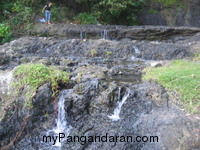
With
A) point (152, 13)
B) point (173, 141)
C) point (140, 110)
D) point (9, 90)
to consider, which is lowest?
point (173, 141)

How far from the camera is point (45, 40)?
29.1ft

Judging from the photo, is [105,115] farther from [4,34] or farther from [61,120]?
[4,34]

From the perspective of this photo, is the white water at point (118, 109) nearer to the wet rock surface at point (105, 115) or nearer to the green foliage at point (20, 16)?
the wet rock surface at point (105, 115)

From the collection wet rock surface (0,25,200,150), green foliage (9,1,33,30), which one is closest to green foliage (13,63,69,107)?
wet rock surface (0,25,200,150)

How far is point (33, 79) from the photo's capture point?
4859 mm

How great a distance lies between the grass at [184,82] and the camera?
4906 mm

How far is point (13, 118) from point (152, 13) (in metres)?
13.6

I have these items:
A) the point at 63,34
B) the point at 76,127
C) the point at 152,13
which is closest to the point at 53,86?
the point at 76,127

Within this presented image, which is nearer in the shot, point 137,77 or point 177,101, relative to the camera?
point 177,101

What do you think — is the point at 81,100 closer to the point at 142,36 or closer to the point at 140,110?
the point at 140,110

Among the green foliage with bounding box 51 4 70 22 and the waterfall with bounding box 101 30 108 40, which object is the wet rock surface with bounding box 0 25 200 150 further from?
the green foliage with bounding box 51 4 70 22

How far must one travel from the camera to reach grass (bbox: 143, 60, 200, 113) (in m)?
4.91

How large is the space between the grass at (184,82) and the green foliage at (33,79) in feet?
8.22

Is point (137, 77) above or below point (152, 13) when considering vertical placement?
below
